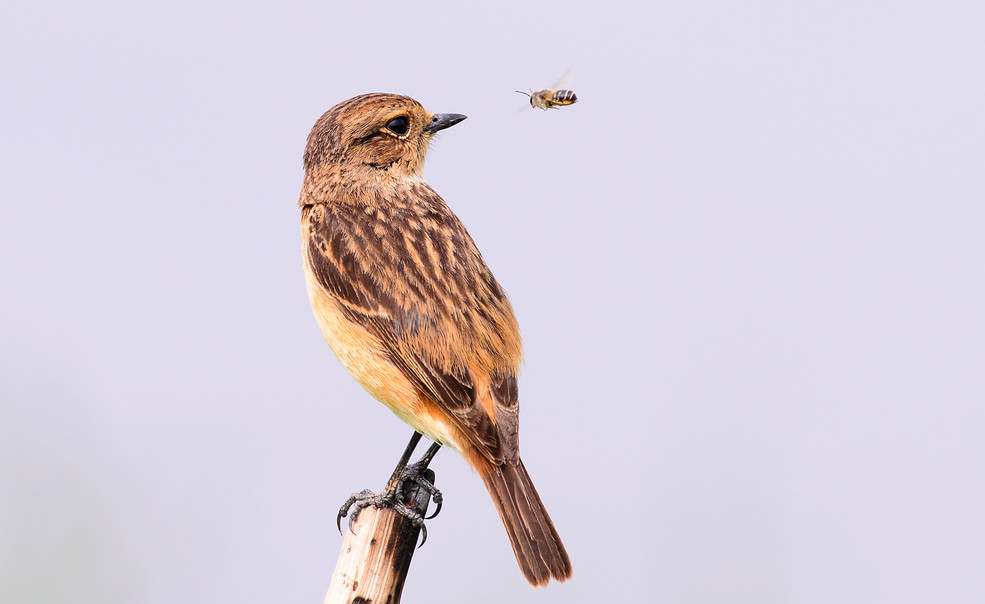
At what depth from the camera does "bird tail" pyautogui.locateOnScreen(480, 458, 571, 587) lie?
13.9 ft

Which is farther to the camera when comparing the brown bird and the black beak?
the black beak

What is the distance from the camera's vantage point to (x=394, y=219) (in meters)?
5.27

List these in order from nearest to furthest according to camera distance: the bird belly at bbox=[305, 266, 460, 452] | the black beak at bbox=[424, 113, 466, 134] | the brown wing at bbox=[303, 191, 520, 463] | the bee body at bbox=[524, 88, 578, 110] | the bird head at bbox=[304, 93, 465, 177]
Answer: the brown wing at bbox=[303, 191, 520, 463]
the bird belly at bbox=[305, 266, 460, 452]
the bird head at bbox=[304, 93, 465, 177]
the black beak at bbox=[424, 113, 466, 134]
the bee body at bbox=[524, 88, 578, 110]

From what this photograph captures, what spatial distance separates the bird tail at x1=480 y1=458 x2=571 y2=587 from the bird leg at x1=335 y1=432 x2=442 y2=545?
1.16 feet

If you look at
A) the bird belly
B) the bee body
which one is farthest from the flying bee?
the bird belly

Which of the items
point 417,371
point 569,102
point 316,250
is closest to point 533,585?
point 417,371

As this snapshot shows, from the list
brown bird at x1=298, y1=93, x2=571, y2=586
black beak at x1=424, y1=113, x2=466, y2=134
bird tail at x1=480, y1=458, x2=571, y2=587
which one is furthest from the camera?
black beak at x1=424, y1=113, x2=466, y2=134

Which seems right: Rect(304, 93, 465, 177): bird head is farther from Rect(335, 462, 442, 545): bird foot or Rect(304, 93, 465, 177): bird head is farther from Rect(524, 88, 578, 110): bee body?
Rect(335, 462, 442, 545): bird foot

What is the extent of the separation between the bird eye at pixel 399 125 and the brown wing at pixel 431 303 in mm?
666

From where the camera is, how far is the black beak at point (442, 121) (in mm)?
5965

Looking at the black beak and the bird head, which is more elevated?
the black beak

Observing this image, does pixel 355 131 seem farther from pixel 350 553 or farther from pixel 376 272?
pixel 350 553

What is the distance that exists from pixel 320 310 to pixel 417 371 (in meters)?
0.73

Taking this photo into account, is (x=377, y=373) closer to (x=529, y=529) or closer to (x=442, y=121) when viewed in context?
(x=529, y=529)
